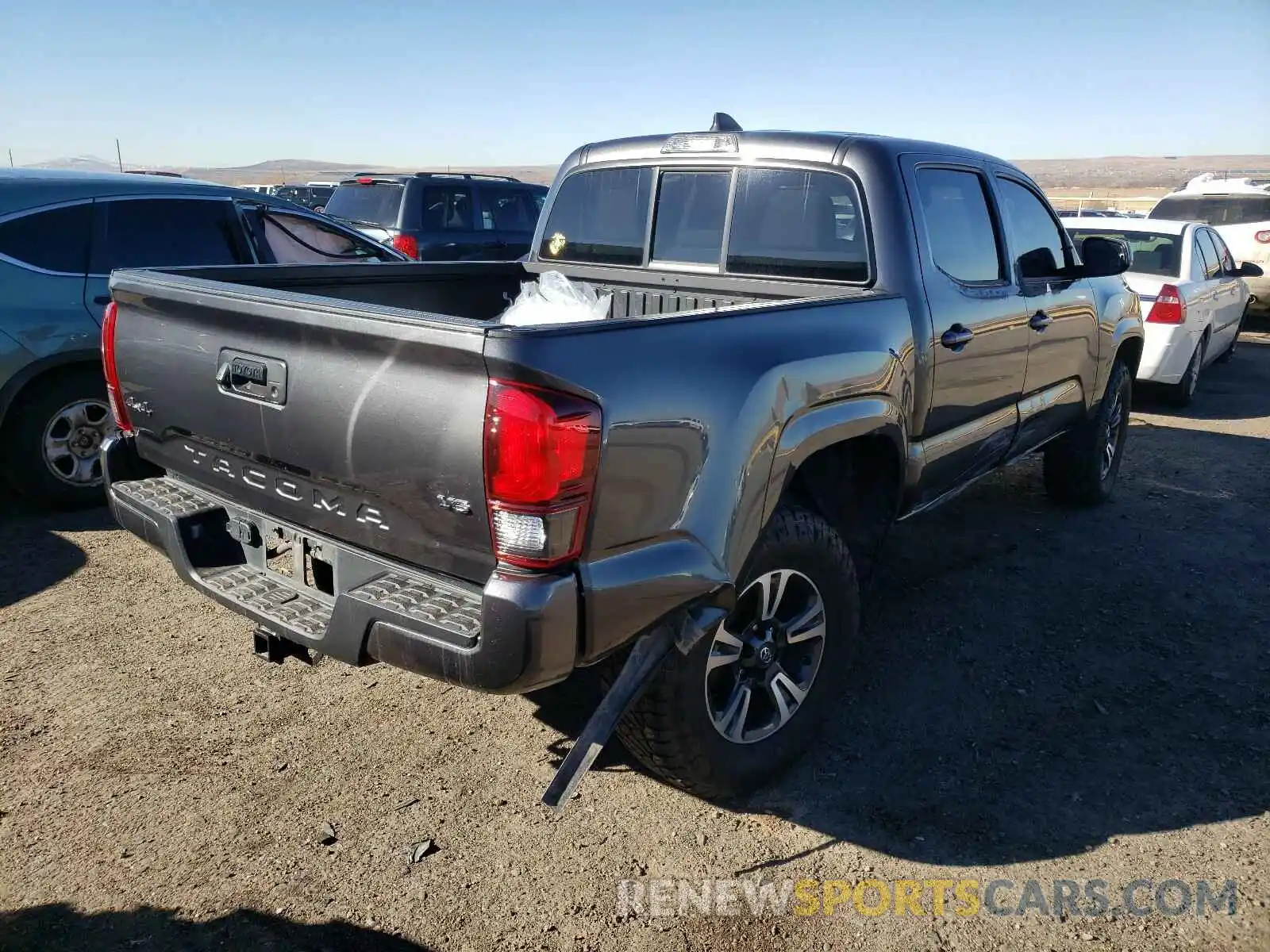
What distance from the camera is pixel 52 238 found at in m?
5.02

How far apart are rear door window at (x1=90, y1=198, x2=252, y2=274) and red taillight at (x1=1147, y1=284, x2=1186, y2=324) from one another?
7.27 meters

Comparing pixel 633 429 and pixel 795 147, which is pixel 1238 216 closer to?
pixel 795 147

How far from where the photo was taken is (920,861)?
2699 mm

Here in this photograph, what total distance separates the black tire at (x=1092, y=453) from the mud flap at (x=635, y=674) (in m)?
3.82

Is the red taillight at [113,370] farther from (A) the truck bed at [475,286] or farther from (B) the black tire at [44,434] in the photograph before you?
(B) the black tire at [44,434]

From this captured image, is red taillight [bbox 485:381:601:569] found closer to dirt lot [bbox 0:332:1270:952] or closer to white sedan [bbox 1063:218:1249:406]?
dirt lot [bbox 0:332:1270:952]

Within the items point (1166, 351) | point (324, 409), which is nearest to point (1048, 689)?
point (324, 409)

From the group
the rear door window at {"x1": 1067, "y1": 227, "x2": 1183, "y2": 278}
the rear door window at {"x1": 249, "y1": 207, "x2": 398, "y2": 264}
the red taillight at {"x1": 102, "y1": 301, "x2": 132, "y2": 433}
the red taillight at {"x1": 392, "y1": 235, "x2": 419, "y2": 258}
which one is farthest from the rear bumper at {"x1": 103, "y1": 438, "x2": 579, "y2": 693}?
the rear door window at {"x1": 1067, "y1": 227, "x2": 1183, "y2": 278}

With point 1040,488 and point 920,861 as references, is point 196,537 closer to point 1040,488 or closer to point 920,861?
point 920,861

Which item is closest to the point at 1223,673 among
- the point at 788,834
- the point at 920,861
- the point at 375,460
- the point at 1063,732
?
the point at 1063,732

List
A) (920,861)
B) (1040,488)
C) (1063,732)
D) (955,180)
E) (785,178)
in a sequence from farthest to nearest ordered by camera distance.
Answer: (1040,488)
(955,180)
(785,178)
(1063,732)
(920,861)

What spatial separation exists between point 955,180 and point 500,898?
10.6 ft

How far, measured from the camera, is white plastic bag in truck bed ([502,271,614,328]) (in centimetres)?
373

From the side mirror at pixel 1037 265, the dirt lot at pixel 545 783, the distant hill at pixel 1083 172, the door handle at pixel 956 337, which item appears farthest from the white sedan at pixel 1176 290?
the distant hill at pixel 1083 172
